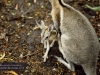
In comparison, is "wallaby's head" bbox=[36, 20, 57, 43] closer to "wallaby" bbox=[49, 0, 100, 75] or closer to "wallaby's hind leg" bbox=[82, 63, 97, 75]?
"wallaby" bbox=[49, 0, 100, 75]

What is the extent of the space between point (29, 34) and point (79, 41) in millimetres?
1380

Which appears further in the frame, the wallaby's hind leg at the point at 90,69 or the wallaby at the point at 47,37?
the wallaby at the point at 47,37

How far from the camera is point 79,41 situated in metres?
4.33

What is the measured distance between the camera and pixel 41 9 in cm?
591

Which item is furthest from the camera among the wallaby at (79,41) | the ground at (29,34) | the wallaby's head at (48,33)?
the ground at (29,34)

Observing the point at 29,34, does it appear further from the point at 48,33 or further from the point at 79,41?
the point at 79,41

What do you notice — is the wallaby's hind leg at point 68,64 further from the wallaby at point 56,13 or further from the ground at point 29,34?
the wallaby at point 56,13

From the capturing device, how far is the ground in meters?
4.84

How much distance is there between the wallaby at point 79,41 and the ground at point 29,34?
0.45 m

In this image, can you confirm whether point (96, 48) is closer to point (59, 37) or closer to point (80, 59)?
point (80, 59)

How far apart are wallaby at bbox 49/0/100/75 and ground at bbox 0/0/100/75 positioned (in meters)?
0.45

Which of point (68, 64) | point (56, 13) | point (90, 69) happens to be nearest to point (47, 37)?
point (56, 13)

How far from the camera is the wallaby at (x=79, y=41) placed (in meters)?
4.29

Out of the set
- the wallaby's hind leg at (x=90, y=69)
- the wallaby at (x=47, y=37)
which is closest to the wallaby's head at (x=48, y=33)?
the wallaby at (x=47, y=37)
